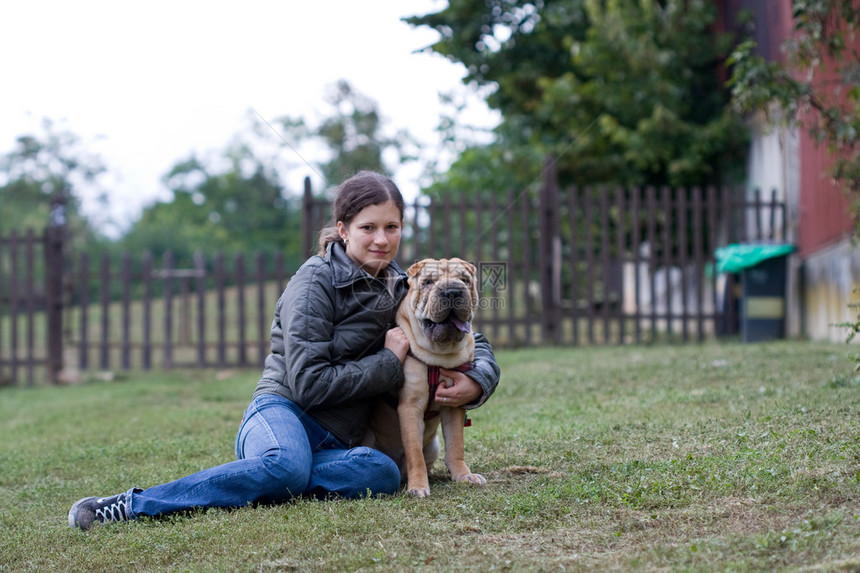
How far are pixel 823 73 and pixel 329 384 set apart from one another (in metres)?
7.20

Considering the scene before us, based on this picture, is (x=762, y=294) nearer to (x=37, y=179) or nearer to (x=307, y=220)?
(x=307, y=220)

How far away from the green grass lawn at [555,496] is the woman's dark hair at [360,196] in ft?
4.65

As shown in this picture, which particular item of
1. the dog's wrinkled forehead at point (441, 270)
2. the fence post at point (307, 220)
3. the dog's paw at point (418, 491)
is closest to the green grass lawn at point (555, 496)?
the dog's paw at point (418, 491)

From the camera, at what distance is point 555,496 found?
3.63 meters

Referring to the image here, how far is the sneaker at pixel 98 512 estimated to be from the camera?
3596mm

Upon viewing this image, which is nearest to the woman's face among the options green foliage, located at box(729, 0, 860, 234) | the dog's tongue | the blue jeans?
the dog's tongue

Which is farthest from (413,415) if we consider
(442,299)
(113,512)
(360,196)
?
(113,512)

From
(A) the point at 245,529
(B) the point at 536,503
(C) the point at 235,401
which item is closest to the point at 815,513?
(B) the point at 536,503

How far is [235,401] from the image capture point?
8266 millimetres

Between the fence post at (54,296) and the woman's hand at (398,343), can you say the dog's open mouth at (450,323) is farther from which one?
the fence post at (54,296)

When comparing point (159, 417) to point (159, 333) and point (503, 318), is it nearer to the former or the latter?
point (503, 318)

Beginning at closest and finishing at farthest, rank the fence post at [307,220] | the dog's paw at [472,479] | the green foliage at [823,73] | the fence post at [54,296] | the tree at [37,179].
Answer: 1. the dog's paw at [472,479]
2. the green foliage at [823,73]
3. the fence post at [307,220]
4. the fence post at [54,296]
5. the tree at [37,179]

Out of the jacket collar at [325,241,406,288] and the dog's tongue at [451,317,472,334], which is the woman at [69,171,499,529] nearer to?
the jacket collar at [325,241,406,288]

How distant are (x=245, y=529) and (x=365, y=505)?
55 centimetres
